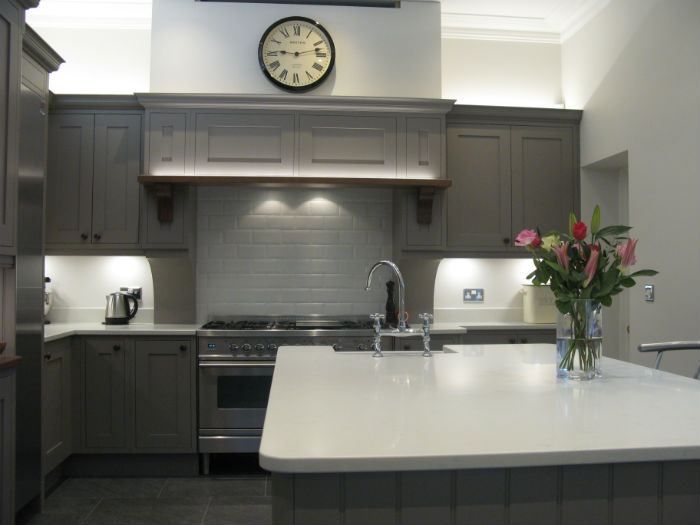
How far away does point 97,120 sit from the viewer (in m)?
3.73

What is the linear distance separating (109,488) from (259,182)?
2064mm

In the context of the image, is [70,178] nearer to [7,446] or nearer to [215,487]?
[7,446]

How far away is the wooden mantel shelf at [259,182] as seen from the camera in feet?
11.7

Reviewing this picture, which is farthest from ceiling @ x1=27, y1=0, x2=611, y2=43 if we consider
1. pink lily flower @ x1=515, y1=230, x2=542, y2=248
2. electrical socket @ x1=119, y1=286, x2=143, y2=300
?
pink lily flower @ x1=515, y1=230, x2=542, y2=248

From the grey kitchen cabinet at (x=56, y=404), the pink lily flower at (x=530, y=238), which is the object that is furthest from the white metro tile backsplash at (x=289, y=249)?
the pink lily flower at (x=530, y=238)

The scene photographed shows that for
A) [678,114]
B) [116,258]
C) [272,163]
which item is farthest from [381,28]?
[116,258]

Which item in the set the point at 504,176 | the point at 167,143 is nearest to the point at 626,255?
the point at 504,176

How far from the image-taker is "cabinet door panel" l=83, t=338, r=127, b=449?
347cm

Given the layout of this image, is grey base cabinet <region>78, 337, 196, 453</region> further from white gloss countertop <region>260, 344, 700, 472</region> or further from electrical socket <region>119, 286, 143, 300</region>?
white gloss countertop <region>260, 344, 700, 472</region>

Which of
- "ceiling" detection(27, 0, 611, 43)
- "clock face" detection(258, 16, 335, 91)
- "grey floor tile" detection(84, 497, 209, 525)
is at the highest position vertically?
"ceiling" detection(27, 0, 611, 43)

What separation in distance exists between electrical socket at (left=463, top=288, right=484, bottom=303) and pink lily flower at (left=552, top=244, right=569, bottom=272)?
8.45ft

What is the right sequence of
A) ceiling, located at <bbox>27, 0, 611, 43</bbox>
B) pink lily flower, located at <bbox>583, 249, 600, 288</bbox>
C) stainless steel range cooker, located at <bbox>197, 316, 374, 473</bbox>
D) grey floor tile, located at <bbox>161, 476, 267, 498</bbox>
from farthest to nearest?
1. ceiling, located at <bbox>27, 0, 611, 43</bbox>
2. stainless steel range cooker, located at <bbox>197, 316, 374, 473</bbox>
3. grey floor tile, located at <bbox>161, 476, 267, 498</bbox>
4. pink lily flower, located at <bbox>583, 249, 600, 288</bbox>

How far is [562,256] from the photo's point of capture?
5.54 feet

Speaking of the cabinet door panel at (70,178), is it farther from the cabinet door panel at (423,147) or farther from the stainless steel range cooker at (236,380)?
the cabinet door panel at (423,147)
